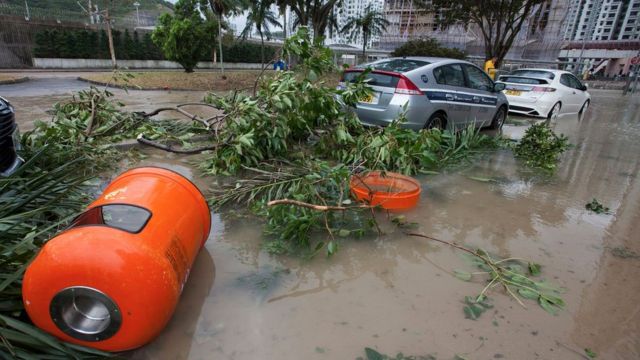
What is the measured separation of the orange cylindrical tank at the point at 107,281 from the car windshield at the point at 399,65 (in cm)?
485

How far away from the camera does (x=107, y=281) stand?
170cm

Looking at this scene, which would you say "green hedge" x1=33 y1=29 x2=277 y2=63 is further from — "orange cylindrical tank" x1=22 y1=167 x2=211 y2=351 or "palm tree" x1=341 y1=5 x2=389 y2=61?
"orange cylindrical tank" x1=22 y1=167 x2=211 y2=351

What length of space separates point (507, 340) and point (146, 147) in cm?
546

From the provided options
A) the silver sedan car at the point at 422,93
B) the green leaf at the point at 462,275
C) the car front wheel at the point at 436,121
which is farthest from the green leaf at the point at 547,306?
the car front wheel at the point at 436,121

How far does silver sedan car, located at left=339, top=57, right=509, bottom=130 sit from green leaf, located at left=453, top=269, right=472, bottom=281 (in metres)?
2.78

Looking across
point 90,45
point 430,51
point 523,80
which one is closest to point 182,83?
point 523,80

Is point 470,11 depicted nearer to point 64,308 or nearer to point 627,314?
point 627,314

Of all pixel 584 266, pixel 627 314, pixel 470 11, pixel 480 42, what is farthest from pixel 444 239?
pixel 480 42

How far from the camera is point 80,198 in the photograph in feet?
10.4

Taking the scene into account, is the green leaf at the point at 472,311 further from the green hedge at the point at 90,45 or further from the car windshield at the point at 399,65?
the green hedge at the point at 90,45

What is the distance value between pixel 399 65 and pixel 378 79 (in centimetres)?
56

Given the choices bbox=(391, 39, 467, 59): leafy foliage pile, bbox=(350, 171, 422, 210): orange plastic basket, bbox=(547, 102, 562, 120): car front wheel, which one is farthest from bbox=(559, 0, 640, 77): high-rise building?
bbox=(350, 171, 422, 210): orange plastic basket

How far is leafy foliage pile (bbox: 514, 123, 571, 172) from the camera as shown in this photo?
18.7 feet

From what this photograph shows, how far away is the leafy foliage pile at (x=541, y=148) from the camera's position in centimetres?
571
